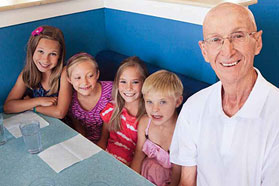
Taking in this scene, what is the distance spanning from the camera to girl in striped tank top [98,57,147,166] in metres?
1.79

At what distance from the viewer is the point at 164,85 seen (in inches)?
64.4

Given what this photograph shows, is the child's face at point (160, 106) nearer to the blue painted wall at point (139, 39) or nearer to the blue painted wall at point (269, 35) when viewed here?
the blue painted wall at point (139, 39)

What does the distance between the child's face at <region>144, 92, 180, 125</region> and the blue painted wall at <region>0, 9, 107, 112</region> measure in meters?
0.99

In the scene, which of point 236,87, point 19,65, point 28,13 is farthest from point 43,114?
point 236,87

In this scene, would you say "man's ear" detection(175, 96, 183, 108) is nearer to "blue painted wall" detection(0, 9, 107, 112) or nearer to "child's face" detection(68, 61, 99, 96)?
"child's face" detection(68, 61, 99, 96)

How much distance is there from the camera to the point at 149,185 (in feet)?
3.65

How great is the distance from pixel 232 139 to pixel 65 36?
1.61m

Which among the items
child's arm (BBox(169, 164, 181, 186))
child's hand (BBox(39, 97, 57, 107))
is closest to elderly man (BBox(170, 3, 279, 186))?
child's arm (BBox(169, 164, 181, 186))

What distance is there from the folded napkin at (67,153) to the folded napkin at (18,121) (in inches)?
9.8

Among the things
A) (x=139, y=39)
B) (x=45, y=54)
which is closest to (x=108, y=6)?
(x=139, y=39)

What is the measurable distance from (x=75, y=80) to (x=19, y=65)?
0.51 metres

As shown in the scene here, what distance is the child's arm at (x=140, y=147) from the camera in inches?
67.2

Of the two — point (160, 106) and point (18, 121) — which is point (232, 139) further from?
point (18, 121)

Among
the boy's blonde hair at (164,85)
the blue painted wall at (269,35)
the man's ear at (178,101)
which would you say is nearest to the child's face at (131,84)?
the boy's blonde hair at (164,85)
